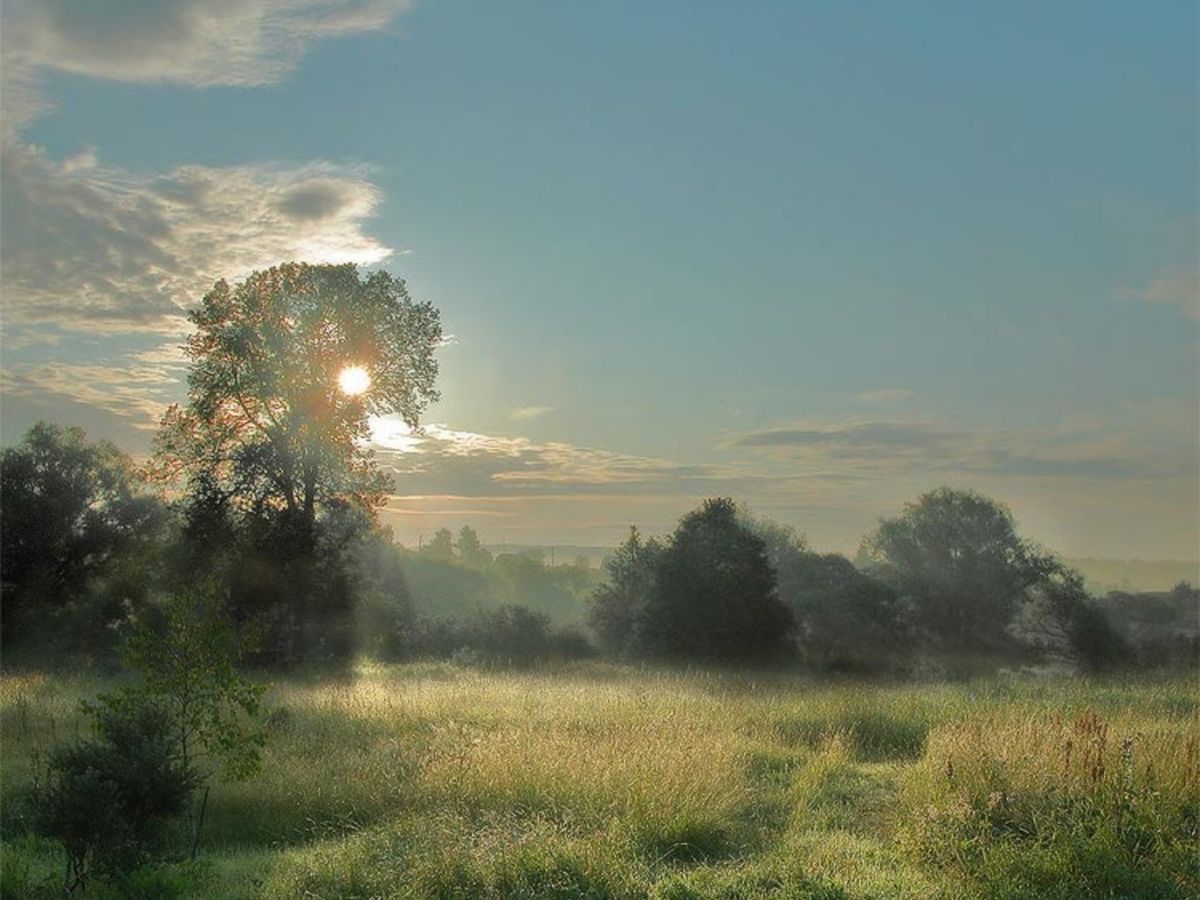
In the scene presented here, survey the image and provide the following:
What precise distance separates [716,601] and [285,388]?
1535 centimetres

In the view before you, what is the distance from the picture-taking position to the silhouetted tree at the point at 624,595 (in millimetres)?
34625

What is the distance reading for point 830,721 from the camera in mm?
16359

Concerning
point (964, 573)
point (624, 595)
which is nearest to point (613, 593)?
point (624, 595)

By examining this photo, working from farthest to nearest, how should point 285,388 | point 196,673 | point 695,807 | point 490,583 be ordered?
1. point 490,583
2. point 285,388
3. point 196,673
4. point 695,807

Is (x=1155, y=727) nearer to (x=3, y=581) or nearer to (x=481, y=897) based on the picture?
(x=481, y=897)

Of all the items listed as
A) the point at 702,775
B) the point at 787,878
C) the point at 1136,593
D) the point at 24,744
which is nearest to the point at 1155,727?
the point at 702,775

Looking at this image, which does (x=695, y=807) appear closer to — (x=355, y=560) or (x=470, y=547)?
(x=355, y=560)

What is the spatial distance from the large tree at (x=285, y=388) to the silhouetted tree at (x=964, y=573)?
24.1 metres

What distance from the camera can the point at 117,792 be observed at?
9734 millimetres

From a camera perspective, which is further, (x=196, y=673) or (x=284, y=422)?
(x=284, y=422)

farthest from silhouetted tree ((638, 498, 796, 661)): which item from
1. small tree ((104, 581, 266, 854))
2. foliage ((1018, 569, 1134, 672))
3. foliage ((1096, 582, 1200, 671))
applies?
small tree ((104, 581, 266, 854))

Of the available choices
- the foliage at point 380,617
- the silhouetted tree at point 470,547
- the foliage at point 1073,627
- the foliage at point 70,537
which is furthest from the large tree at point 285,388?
the silhouetted tree at point 470,547

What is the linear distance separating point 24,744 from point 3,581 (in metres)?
21.5

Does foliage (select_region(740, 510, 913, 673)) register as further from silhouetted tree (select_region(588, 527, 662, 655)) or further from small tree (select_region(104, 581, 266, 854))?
small tree (select_region(104, 581, 266, 854))
